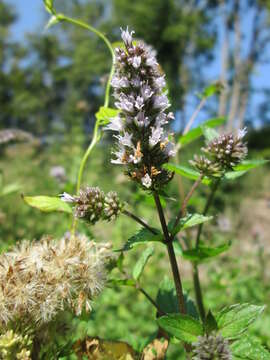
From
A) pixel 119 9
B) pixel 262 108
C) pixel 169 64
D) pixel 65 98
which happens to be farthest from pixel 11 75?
pixel 262 108

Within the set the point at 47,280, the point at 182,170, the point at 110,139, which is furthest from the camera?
the point at 110,139

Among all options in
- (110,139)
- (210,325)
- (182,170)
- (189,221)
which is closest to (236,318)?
(210,325)

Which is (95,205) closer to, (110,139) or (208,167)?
(208,167)

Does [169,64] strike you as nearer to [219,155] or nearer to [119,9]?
[119,9]

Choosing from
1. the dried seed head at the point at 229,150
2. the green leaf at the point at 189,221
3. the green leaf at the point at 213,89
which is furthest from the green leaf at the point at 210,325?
the green leaf at the point at 213,89

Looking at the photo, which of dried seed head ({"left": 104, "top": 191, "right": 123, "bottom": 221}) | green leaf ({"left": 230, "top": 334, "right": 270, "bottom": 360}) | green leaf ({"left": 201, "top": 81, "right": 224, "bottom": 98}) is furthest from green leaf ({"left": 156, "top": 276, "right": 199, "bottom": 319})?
green leaf ({"left": 201, "top": 81, "right": 224, "bottom": 98})

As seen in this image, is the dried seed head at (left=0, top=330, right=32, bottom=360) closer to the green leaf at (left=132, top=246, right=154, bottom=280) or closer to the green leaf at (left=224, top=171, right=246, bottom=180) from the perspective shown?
the green leaf at (left=132, top=246, right=154, bottom=280)
